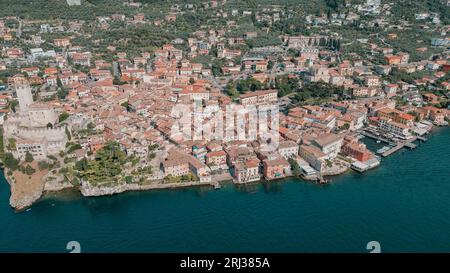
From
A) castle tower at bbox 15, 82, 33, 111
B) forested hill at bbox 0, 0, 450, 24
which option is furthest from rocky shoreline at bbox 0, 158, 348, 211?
forested hill at bbox 0, 0, 450, 24

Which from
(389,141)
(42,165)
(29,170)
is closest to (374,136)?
(389,141)

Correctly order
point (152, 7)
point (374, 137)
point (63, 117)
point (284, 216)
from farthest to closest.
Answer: point (152, 7) < point (63, 117) < point (374, 137) < point (284, 216)

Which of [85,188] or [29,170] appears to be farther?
[29,170]

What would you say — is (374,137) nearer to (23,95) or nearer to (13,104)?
(23,95)

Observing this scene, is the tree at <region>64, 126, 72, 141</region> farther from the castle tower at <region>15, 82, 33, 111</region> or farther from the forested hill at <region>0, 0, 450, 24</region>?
the forested hill at <region>0, 0, 450, 24</region>

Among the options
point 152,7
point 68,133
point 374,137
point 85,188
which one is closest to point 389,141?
point 374,137

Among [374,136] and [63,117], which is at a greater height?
[63,117]

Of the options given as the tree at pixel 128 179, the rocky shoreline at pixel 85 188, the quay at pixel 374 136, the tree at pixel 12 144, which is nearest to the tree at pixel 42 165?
the rocky shoreline at pixel 85 188

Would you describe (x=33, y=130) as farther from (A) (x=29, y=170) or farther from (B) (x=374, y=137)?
(B) (x=374, y=137)

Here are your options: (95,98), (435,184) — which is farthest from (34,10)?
(435,184)


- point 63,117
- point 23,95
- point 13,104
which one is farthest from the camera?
point 13,104
